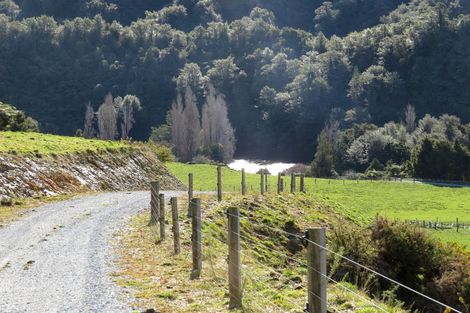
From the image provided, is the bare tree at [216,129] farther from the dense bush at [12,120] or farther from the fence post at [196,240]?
the fence post at [196,240]

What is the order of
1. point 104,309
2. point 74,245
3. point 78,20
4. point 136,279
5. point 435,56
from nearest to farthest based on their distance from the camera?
point 104,309 → point 136,279 → point 74,245 → point 435,56 → point 78,20

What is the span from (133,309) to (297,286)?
4.53m

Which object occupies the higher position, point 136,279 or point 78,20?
point 78,20

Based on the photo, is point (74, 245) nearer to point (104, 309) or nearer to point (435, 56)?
point (104, 309)

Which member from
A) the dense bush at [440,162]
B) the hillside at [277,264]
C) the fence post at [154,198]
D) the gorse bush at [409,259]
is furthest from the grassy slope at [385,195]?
the fence post at [154,198]

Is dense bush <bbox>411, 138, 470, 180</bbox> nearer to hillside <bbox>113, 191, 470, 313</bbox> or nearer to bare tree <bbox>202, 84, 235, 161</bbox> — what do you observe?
bare tree <bbox>202, 84, 235, 161</bbox>

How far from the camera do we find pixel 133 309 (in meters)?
11.3

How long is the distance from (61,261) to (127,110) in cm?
13045

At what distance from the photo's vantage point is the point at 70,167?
128ft

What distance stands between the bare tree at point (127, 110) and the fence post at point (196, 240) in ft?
382

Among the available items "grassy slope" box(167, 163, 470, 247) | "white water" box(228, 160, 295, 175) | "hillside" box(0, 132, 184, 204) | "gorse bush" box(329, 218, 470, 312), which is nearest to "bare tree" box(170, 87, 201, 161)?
"white water" box(228, 160, 295, 175)

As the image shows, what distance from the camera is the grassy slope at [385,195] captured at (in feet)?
191

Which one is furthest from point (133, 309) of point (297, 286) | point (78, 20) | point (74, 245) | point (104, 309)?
point (78, 20)

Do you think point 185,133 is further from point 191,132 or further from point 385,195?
point 385,195
